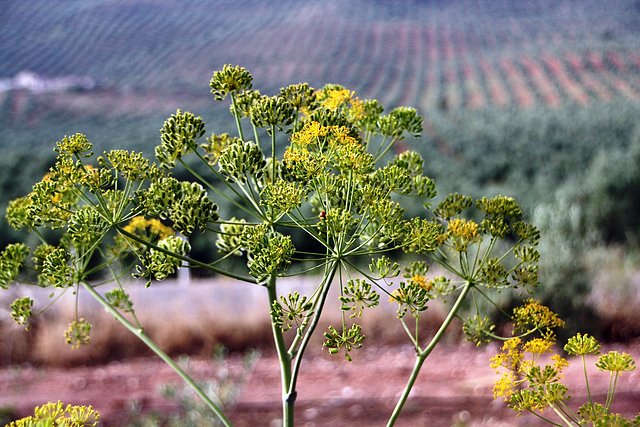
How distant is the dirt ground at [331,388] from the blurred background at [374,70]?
192 inches

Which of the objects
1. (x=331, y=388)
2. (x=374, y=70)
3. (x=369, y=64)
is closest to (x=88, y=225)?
(x=331, y=388)

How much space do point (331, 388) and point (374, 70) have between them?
1385cm

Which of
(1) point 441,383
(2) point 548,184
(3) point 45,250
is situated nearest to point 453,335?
(1) point 441,383

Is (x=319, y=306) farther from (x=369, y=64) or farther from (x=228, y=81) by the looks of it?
(x=369, y=64)

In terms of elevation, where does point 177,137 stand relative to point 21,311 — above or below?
above

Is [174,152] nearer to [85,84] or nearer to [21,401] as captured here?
[21,401]

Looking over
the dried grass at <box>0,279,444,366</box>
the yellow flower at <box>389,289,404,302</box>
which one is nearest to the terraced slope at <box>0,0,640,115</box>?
the dried grass at <box>0,279,444,366</box>

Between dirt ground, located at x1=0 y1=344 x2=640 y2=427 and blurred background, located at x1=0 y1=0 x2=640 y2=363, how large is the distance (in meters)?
4.86

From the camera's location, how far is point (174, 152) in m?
0.68

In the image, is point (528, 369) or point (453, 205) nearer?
point (528, 369)

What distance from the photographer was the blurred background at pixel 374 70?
36.9ft

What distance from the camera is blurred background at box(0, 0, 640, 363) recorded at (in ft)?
36.9

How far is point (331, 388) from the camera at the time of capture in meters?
3.24

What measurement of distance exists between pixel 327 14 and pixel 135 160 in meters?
16.0
